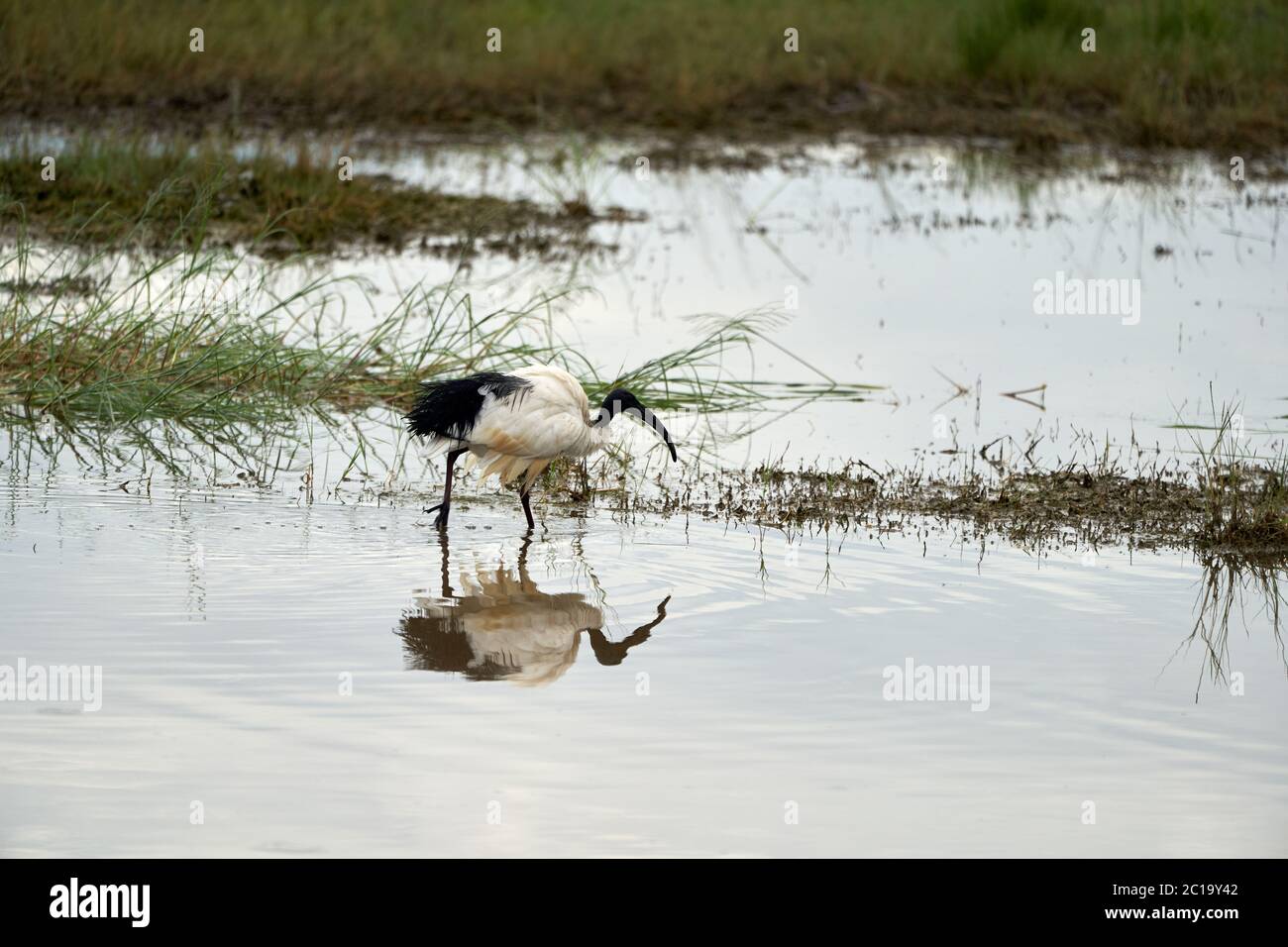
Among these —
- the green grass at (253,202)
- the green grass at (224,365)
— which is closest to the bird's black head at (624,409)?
the green grass at (224,365)

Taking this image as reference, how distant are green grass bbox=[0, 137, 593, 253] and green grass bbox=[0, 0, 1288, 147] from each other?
4796 mm

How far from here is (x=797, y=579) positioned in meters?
7.80

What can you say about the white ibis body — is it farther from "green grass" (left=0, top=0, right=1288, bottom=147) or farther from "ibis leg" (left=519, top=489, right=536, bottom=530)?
"green grass" (left=0, top=0, right=1288, bottom=147)

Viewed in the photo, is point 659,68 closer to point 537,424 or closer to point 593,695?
point 537,424

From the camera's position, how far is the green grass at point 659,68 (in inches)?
877

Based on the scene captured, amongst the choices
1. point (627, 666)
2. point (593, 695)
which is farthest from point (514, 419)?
point (593, 695)

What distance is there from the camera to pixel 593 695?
6328 millimetres

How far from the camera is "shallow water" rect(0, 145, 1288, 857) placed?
518 cm

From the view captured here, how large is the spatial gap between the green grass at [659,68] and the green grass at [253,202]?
15.7ft

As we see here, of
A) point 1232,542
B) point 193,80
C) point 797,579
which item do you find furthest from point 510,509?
point 193,80

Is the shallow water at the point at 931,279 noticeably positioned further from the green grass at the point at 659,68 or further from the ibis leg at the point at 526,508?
the ibis leg at the point at 526,508

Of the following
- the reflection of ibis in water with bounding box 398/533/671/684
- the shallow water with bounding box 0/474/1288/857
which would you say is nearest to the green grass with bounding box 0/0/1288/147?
the shallow water with bounding box 0/474/1288/857

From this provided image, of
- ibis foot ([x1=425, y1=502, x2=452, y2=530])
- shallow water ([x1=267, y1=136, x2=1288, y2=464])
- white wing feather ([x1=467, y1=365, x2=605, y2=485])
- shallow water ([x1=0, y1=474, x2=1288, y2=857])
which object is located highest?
shallow water ([x1=267, y1=136, x2=1288, y2=464])

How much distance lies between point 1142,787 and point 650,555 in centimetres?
306
